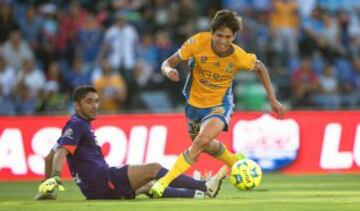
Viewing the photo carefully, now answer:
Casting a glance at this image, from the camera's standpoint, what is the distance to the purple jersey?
11.3 m

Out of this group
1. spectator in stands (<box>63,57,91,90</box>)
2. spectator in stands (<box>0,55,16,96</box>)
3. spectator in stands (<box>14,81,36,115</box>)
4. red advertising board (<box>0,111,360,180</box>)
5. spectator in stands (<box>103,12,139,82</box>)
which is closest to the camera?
red advertising board (<box>0,111,360,180</box>)

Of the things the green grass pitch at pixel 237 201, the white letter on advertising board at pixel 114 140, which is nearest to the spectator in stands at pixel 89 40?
the white letter on advertising board at pixel 114 140

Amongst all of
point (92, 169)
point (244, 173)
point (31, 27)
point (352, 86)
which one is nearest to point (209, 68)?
point (244, 173)

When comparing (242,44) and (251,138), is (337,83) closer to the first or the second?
(242,44)

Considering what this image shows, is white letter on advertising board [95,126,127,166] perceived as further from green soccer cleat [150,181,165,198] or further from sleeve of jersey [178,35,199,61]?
green soccer cleat [150,181,165,198]

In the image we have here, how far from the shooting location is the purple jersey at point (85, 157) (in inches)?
445

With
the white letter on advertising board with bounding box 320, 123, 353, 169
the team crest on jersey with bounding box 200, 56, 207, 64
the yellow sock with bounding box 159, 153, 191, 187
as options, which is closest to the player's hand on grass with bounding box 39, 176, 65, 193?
the yellow sock with bounding box 159, 153, 191, 187

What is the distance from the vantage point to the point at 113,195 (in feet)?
38.0

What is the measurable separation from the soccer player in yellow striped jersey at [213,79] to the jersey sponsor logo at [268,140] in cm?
521

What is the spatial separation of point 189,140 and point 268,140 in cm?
140

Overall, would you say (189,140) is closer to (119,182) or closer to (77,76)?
(77,76)

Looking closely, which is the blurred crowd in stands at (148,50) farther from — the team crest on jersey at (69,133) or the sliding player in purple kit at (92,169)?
the team crest on jersey at (69,133)

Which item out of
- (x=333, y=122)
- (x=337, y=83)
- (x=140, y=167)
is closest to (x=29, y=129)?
(x=333, y=122)

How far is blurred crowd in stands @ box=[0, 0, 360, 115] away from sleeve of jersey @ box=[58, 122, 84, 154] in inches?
344
